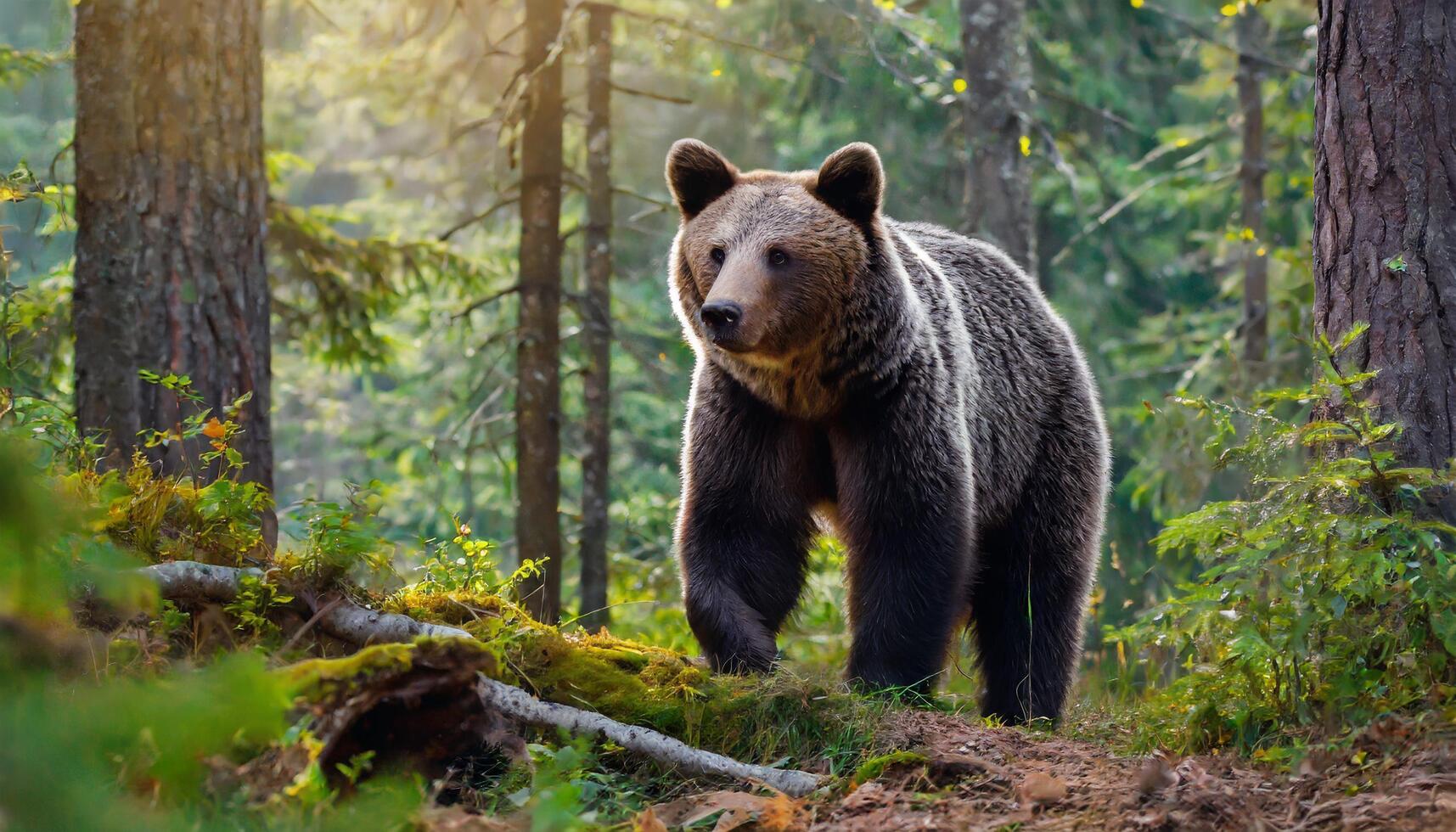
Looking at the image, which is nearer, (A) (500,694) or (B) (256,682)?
(B) (256,682)

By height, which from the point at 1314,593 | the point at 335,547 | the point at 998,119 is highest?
the point at 998,119

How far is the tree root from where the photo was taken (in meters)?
3.32

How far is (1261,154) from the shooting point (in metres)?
14.2

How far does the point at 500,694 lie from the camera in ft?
11.2

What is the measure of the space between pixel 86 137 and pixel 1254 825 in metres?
5.10

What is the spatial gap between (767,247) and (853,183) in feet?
1.69

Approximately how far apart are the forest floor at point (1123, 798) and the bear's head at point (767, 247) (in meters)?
1.88

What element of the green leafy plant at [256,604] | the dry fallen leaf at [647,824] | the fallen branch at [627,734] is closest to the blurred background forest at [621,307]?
the green leafy plant at [256,604]

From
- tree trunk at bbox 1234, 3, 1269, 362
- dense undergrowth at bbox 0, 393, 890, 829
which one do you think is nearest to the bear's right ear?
dense undergrowth at bbox 0, 393, 890, 829

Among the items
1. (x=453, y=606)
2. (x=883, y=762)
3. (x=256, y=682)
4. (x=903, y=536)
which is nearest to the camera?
(x=256, y=682)

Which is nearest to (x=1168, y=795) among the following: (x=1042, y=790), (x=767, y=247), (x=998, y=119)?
(x=1042, y=790)

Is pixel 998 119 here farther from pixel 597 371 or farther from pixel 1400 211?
pixel 1400 211

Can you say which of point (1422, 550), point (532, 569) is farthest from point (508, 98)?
point (1422, 550)

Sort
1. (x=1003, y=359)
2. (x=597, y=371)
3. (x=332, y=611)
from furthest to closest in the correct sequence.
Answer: (x=597, y=371) → (x=1003, y=359) → (x=332, y=611)
